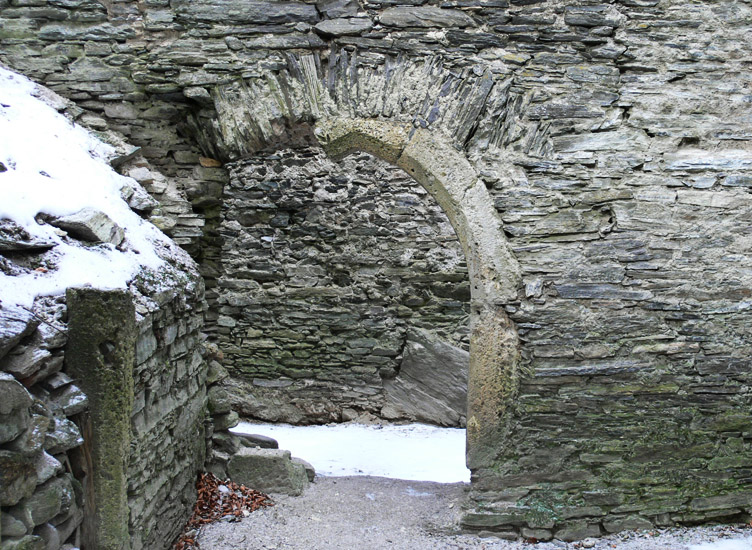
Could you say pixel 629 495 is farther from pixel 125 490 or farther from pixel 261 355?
pixel 261 355

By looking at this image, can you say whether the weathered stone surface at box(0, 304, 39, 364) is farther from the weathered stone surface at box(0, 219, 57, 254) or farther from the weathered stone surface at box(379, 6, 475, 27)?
the weathered stone surface at box(379, 6, 475, 27)

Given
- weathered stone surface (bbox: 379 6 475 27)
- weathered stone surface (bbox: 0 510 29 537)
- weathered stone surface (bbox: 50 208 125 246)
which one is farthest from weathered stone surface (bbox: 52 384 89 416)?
weathered stone surface (bbox: 379 6 475 27)

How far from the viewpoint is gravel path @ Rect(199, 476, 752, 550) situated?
3082 mm

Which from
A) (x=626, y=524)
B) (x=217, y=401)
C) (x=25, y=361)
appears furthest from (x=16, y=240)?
(x=626, y=524)

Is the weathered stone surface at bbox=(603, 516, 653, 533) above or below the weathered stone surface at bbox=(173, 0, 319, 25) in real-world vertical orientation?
below

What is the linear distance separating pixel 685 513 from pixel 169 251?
10.3 feet

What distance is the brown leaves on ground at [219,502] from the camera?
3.14 metres

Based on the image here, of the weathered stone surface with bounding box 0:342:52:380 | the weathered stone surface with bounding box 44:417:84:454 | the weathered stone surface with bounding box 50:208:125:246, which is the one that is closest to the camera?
the weathered stone surface with bounding box 0:342:52:380

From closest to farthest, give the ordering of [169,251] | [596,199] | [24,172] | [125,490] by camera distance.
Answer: [125,490] → [24,172] → [169,251] → [596,199]

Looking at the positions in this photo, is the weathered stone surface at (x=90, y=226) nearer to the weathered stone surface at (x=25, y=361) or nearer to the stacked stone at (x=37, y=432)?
→ the stacked stone at (x=37, y=432)

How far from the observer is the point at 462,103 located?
320cm

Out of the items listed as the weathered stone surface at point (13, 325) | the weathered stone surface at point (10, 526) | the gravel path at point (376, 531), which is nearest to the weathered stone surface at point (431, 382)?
the gravel path at point (376, 531)

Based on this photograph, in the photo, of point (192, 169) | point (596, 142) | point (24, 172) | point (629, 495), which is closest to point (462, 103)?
point (596, 142)

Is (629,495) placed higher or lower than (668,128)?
lower
